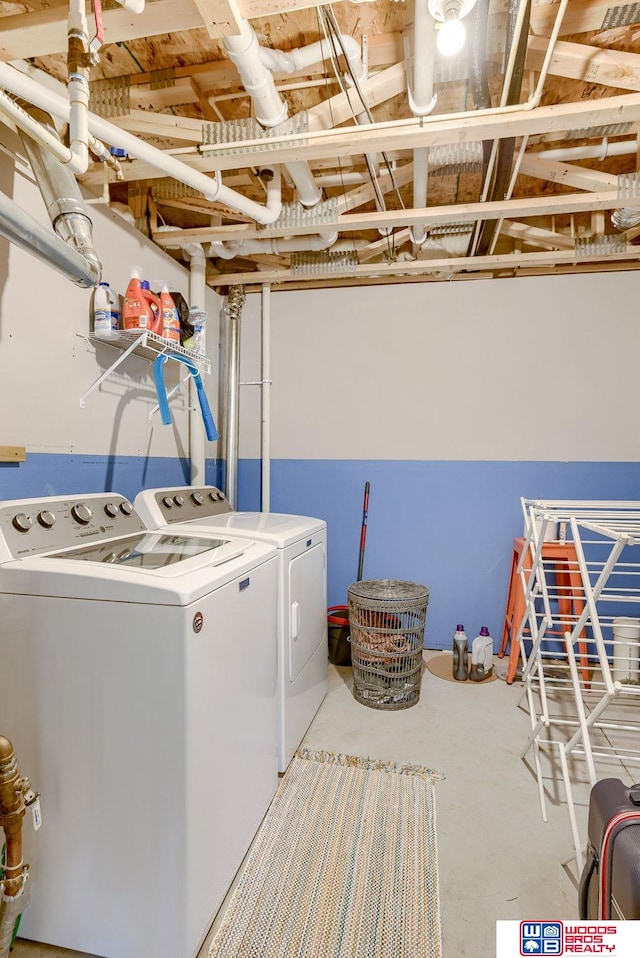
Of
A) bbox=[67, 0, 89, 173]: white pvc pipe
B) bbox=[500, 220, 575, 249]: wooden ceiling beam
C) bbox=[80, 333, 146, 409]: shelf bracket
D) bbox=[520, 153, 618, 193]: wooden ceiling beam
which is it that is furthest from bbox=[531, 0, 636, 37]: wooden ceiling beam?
bbox=[80, 333, 146, 409]: shelf bracket

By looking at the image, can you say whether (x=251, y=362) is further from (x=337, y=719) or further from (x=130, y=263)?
(x=337, y=719)

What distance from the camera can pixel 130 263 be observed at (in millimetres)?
2504

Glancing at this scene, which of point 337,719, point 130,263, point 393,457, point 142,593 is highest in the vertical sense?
point 130,263

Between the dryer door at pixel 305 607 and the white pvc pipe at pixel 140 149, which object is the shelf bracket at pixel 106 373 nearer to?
the white pvc pipe at pixel 140 149

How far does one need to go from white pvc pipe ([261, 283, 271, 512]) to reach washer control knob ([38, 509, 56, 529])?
6.67 ft

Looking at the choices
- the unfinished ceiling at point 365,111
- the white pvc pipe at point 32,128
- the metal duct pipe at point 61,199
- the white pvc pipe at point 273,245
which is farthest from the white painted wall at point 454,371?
the white pvc pipe at point 32,128

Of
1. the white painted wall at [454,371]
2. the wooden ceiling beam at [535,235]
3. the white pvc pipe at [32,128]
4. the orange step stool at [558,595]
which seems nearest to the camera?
the white pvc pipe at [32,128]

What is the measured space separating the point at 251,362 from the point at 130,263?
125cm

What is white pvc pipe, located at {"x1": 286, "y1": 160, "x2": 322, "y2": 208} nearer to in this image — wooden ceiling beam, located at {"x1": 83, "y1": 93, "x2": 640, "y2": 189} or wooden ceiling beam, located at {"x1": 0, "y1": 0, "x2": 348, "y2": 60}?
wooden ceiling beam, located at {"x1": 83, "y1": 93, "x2": 640, "y2": 189}

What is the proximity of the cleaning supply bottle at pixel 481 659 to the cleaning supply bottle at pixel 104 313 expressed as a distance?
2616 mm

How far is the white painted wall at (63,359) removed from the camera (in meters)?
1.78

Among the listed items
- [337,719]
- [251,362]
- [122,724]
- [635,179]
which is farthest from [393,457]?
[122,724]

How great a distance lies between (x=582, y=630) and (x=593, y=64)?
213 cm

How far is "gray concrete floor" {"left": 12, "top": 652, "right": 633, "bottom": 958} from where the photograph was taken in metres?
1.43
